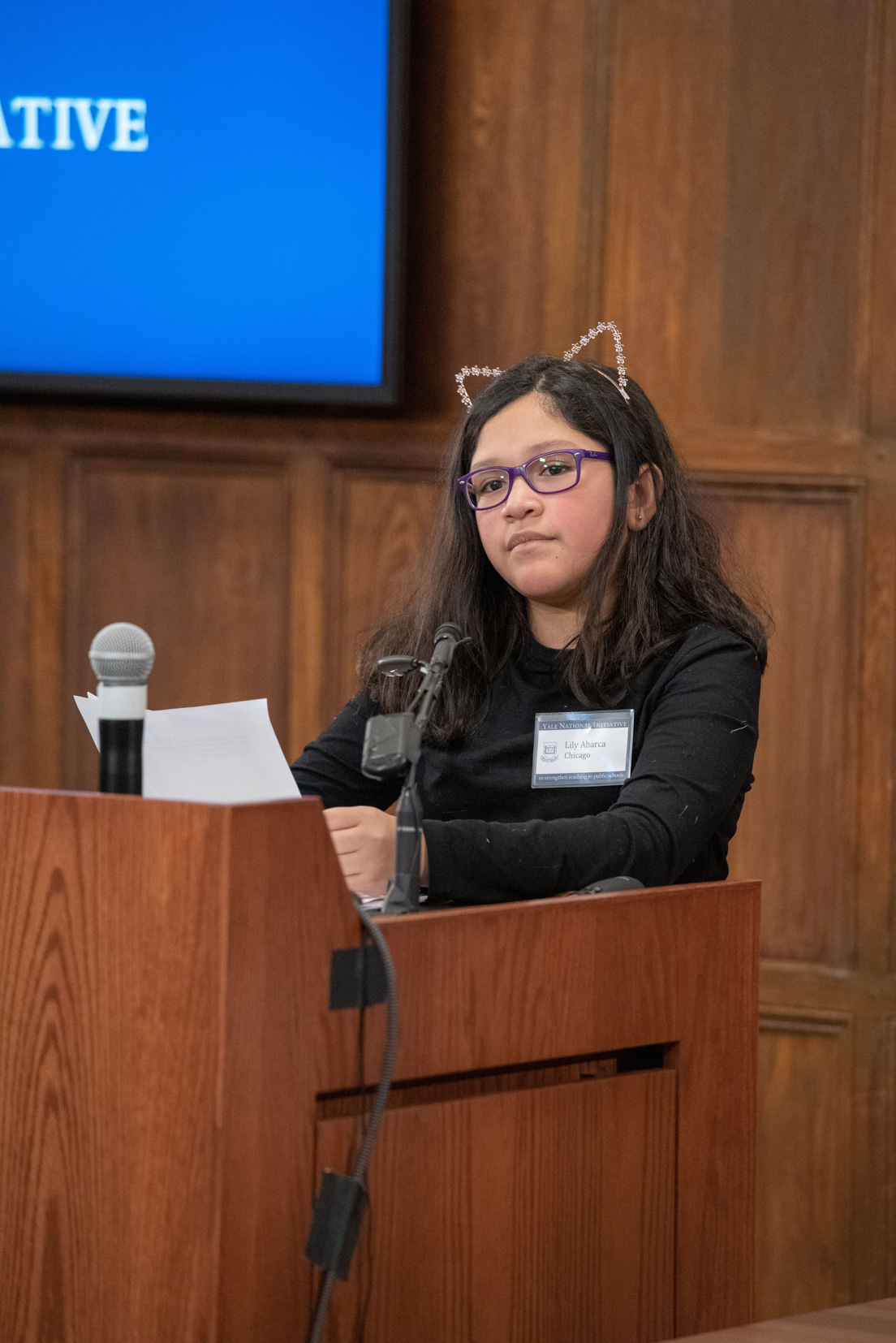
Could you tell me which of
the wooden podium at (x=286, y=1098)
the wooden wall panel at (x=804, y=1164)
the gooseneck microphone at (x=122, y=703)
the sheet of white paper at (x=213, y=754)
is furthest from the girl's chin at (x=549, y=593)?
the wooden wall panel at (x=804, y=1164)

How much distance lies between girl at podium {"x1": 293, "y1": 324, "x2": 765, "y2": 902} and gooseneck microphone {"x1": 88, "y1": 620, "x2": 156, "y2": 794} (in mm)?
623

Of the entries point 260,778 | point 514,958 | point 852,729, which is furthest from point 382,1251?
point 852,729

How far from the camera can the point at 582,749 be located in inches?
70.8

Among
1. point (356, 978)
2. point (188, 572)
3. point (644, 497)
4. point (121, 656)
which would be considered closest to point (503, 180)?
point (188, 572)

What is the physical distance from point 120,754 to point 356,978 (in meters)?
0.28

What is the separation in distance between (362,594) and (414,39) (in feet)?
3.94

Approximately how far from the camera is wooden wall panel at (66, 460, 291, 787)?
9.96 ft

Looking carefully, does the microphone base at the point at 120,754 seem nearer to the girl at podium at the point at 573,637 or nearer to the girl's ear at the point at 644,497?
the girl at podium at the point at 573,637

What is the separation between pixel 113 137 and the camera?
9.66 feet

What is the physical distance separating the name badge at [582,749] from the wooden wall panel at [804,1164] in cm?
129

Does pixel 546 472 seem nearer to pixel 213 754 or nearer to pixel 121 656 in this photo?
pixel 213 754

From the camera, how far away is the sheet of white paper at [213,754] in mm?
1336

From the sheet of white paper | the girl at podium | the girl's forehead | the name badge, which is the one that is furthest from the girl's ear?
the sheet of white paper

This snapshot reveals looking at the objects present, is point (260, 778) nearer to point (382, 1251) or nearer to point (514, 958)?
point (514, 958)
